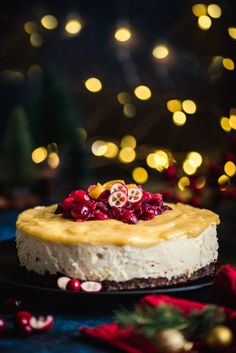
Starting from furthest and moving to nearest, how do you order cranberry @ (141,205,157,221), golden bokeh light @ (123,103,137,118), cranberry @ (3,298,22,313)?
golden bokeh light @ (123,103,137,118)
cranberry @ (141,205,157,221)
cranberry @ (3,298,22,313)

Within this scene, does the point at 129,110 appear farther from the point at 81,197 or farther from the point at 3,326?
the point at 3,326

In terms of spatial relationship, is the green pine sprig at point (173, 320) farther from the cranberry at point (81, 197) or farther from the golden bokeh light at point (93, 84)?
the golden bokeh light at point (93, 84)

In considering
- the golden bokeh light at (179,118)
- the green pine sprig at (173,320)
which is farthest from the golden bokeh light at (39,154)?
the green pine sprig at (173,320)

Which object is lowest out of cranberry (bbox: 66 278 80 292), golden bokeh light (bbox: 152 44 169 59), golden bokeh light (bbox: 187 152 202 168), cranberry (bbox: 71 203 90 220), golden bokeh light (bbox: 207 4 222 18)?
cranberry (bbox: 66 278 80 292)

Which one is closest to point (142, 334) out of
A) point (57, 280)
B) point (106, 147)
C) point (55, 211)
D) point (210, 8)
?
point (57, 280)

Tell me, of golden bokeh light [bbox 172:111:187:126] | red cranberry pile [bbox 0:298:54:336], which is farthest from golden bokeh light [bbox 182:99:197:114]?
red cranberry pile [bbox 0:298:54:336]

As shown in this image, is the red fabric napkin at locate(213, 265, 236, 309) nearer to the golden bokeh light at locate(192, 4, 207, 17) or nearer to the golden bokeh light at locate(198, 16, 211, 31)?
the golden bokeh light at locate(198, 16, 211, 31)

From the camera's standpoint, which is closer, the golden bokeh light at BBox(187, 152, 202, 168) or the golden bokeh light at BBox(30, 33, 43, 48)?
the golden bokeh light at BBox(187, 152, 202, 168)
